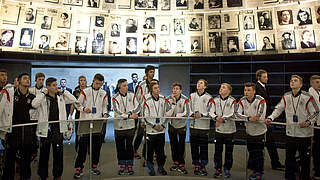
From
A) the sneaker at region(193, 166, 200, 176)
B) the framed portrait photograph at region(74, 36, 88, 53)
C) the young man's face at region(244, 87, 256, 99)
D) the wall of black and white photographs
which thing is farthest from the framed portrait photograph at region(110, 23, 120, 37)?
the sneaker at region(193, 166, 200, 176)

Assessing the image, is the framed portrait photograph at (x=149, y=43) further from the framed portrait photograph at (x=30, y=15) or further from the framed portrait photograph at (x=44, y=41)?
the framed portrait photograph at (x=30, y=15)

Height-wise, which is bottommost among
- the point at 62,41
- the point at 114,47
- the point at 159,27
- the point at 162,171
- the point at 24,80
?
the point at 162,171

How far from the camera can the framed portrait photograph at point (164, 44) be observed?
9.04m

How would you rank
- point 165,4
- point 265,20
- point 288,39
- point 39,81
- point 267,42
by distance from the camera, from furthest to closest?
point 165,4 < point 265,20 < point 267,42 < point 288,39 < point 39,81

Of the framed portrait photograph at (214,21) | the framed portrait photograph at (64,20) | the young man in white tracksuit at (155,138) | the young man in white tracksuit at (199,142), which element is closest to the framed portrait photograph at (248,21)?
the framed portrait photograph at (214,21)

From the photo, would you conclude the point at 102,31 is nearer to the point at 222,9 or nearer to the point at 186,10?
the point at 186,10

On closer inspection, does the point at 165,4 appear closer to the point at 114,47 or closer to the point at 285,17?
the point at 114,47

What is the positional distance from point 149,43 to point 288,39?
379 centimetres

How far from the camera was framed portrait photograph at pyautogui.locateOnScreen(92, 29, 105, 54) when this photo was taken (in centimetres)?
879

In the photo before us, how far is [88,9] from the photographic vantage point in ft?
29.1

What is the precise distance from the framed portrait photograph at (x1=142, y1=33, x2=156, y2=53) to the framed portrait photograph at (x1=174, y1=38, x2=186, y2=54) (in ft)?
2.11

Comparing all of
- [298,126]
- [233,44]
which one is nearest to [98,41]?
[233,44]

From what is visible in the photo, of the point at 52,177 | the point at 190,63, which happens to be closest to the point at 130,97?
the point at 52,177

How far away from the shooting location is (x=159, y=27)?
29.9 ft
